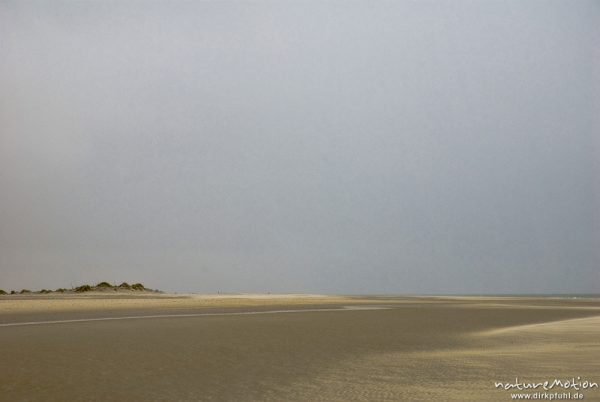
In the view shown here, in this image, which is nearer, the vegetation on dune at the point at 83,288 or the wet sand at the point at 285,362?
the wet sand at the point at 285,362

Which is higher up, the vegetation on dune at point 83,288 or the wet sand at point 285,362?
the vegetation on dune at point 83,288

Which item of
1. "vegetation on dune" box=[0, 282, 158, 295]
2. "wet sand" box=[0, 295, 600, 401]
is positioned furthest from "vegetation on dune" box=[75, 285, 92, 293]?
"wet sand" box=[0, 295, 600, 401]

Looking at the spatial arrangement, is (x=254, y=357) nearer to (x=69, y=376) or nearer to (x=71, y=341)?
(x=69, y=376)

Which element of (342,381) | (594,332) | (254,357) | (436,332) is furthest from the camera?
(436,332)

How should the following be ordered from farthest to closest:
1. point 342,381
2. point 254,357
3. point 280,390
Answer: point 254,357, point 342,381, point 280,390

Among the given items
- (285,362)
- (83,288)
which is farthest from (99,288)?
(285,362)

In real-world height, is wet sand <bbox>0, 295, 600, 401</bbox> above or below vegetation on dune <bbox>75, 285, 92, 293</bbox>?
below

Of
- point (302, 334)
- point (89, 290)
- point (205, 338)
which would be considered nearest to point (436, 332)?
point (302, 334)

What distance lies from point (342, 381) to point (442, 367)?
1.71 metres

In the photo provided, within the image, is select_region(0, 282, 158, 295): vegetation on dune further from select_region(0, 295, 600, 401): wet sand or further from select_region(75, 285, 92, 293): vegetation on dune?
select_region(0, 295, 600, 401): wet sand

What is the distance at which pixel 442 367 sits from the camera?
8.30 m

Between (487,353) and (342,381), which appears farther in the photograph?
(487,353)

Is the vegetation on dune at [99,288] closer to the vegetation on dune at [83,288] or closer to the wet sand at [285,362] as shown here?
the vegetation on dune at [83,288]

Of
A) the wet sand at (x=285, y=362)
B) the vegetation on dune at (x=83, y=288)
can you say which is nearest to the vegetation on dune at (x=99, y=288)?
the vegetation on dune at (x=83, y=288)
